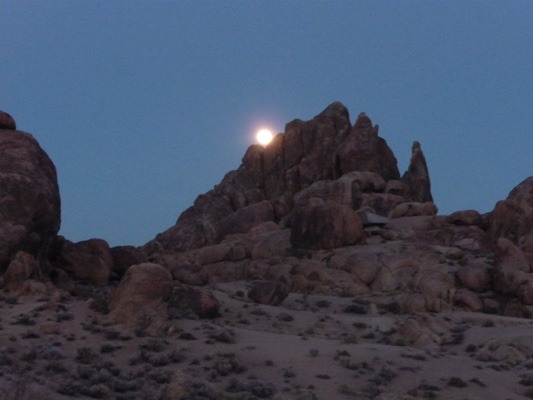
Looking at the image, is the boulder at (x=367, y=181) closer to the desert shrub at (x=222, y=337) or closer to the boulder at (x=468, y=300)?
the boulder at (x=468, y=300)

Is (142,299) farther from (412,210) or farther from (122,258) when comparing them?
(412,210)

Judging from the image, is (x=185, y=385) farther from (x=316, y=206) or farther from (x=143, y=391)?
(x=316, y=206)

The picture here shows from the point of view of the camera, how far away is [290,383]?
2052cm

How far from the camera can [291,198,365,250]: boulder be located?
170 feet

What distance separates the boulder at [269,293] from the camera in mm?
36875

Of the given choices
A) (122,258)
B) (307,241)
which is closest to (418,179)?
(307,241)

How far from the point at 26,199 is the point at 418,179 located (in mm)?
48958

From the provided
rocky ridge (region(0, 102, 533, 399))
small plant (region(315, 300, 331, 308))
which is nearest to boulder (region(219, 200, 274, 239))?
rocky ridge (region(0, 102, 533, 399))

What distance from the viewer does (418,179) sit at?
7275cm

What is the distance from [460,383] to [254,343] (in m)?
8.24

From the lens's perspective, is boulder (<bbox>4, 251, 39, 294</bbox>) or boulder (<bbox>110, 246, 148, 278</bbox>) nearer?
boulder (<bbox>4, 251, 39, 294</bbox>)

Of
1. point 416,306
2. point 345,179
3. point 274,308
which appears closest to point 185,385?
point 274,308

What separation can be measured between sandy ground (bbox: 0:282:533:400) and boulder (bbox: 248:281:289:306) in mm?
3899

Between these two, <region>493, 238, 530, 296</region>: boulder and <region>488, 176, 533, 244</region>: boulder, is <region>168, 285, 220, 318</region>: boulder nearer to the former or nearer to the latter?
<region>493, 238, 530, 296</region>: boulder
